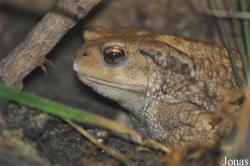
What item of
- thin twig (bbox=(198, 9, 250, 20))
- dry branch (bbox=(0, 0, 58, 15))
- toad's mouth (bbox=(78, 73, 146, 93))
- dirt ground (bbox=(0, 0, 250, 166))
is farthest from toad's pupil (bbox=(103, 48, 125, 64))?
dry branch (bbox=(0, 0, 58, 15))

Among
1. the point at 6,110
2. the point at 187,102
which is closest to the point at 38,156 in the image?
the point at 6,110

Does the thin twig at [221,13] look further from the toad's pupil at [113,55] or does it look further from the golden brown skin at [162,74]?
the toad's pupil at [113,55]

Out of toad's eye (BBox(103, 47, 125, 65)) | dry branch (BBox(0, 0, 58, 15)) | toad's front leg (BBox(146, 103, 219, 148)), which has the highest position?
dry branch (BBox(0, 0, 58, 15))

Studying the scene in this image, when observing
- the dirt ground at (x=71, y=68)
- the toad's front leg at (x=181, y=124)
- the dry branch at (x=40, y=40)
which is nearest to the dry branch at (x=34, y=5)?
the dirt ground at (x=71, y=68)

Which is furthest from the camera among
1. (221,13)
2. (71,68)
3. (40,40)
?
(71,68)

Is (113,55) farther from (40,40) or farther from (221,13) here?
(221,13)

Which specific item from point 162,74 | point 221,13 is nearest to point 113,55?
point 162,74

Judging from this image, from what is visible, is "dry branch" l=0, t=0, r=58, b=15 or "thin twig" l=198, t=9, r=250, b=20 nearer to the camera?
"thin twig" l=198, t=9, r=250, b=20

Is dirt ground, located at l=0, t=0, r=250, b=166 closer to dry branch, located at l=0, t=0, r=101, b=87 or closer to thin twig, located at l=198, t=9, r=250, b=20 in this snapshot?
thin twig, located at l=198, t=9, r=250, b=20
